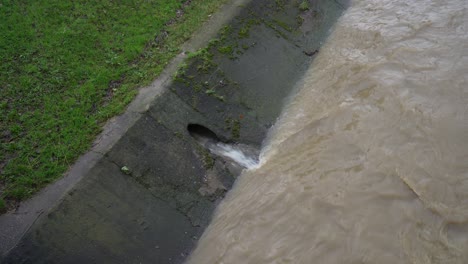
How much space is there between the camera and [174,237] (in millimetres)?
7066

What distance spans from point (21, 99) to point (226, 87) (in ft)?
13.6

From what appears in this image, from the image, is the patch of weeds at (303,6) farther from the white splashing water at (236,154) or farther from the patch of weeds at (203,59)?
the white splashing water at (236,154)

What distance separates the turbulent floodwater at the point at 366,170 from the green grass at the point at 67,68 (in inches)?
118

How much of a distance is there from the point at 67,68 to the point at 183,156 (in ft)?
10.6

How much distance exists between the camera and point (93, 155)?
702cm

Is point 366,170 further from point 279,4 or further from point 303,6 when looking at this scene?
point 303,6

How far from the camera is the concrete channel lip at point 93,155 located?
6090 millimetres

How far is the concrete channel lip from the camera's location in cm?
609

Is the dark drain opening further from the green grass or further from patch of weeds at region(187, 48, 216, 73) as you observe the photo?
the green grass

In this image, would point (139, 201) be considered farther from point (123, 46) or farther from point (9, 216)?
point (123, 46)

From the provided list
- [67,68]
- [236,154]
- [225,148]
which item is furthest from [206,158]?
[67,68]

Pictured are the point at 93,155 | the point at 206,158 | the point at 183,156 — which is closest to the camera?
the point at 93,155

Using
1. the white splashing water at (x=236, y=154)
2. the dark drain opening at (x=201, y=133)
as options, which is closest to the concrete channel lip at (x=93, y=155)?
the dark drain opening at (x=201, y=133)

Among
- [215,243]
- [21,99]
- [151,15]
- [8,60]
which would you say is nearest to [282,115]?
[215,243]
